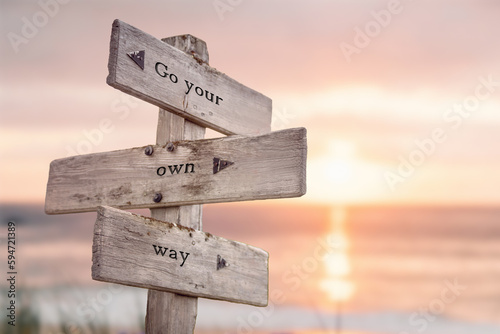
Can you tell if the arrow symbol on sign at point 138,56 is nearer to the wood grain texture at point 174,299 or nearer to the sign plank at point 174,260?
the wood grain texture at point 174,299

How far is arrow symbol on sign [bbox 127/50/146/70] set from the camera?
2967 millimetres

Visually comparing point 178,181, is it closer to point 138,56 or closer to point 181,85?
point 181,85

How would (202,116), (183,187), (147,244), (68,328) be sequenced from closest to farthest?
(147,244)
(183,187)
(202,116)
(68,328)

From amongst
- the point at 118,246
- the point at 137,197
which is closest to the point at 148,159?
the point at 137,197

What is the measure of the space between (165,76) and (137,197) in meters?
0.65

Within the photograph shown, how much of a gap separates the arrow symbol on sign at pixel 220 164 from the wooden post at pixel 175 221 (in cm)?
38

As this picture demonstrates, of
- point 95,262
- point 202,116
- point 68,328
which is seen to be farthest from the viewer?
point 68,328

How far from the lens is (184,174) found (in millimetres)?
3156

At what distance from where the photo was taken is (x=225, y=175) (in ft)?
9.89

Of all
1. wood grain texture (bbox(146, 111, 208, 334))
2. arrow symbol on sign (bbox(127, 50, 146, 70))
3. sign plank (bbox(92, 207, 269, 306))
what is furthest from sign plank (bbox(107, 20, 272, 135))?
sign plank (bbox(92, 207, 269, 306))

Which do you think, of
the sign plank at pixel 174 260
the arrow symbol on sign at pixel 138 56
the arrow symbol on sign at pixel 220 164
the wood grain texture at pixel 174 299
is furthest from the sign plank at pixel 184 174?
the arrow symbol on sign at pixel 138 56

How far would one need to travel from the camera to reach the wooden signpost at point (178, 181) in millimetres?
2855

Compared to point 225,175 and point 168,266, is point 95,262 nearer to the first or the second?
point 168,266

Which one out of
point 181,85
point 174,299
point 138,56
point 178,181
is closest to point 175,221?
point 178,181
